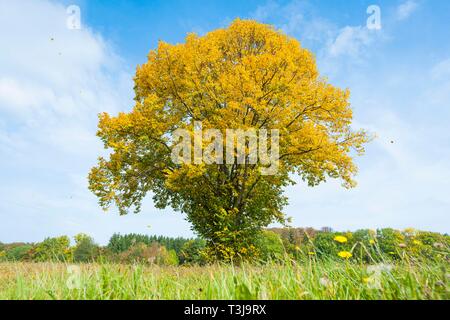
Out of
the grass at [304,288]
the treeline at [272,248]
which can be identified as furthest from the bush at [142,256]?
the grass at [304,288]

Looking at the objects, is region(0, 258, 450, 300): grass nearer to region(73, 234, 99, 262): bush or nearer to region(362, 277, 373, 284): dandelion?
region(362, 277, 373, 284): dandelion

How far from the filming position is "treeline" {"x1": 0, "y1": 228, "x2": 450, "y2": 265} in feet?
16.8

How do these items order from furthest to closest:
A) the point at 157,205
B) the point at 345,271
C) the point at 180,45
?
1. the point at 157,205
2. the point at 180,45
3. the point at 345,271

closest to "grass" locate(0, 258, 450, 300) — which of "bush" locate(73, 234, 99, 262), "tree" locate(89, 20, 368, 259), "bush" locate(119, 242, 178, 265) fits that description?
"bush" locate(119, 242, 178, 265)

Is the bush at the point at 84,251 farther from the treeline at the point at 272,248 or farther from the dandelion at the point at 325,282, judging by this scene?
the dandelion at the point at 325,282

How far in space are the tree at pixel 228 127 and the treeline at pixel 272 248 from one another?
242 cm

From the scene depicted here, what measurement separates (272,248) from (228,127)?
37.2 metres

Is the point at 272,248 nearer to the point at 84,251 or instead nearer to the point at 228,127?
the point at 84,251

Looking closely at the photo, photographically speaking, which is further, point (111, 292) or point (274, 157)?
point (274, 157)

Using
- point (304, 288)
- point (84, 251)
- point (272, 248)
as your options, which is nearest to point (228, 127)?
point (304, 288)

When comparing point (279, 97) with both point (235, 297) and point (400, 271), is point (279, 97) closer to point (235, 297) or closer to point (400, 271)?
point (400, 271)

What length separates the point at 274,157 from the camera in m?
17.1
